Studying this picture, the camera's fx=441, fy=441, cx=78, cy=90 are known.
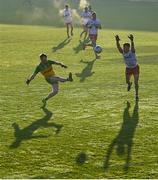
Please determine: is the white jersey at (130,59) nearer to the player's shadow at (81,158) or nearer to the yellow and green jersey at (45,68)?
the yellow and green jersey at (45,68)

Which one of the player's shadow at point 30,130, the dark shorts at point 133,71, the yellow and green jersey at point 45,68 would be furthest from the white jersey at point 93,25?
the player's shadow at point 30,130

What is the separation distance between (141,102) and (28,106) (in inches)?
142

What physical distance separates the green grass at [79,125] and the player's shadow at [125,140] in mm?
22

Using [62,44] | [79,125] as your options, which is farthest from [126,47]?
[62,44]

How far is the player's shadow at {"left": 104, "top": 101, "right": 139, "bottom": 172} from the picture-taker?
30.4 feet

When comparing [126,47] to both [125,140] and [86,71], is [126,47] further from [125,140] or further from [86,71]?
[86,71]

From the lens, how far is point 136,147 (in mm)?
9945

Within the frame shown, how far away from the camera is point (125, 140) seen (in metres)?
10.5

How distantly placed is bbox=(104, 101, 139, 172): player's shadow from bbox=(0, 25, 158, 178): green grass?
0.07 feet

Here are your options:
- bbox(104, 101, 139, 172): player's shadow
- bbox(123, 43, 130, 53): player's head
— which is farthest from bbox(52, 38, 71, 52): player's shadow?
bbox(104, 101, 139, 172): player's shadow

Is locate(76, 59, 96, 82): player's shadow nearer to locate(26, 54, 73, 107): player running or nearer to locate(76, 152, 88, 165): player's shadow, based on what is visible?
locate(26, 54, 73, 107): player running

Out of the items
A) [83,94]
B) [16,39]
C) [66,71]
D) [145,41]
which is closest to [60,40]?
[16,39]

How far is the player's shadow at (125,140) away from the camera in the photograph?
9.26 metres

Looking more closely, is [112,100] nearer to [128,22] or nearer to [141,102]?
[141,102]
